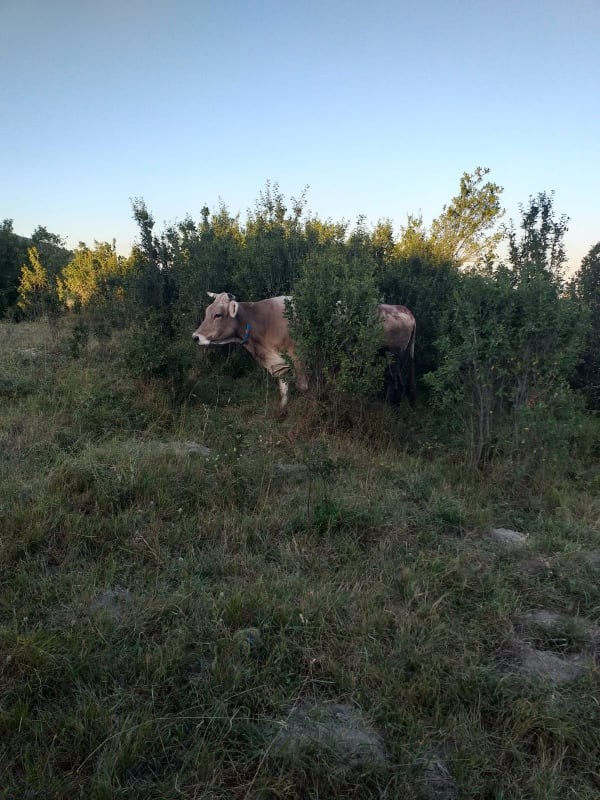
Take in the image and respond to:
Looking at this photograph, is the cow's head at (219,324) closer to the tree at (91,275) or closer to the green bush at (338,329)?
the green bush at (338,329)

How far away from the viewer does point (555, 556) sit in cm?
375

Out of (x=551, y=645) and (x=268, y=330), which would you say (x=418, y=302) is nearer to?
(x=268, y=330)

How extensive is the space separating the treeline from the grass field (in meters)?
0.96

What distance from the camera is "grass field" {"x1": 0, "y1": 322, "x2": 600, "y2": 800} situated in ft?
6.77

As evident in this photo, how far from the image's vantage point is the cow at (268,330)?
8.09 metres

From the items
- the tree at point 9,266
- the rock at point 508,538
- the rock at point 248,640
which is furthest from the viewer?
the tree at point 9,266

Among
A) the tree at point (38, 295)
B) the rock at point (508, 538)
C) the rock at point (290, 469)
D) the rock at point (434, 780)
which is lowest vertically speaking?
the rock at point (434, 780)

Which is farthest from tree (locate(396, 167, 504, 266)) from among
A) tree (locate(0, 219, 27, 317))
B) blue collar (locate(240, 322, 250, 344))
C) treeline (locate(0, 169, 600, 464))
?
tree (locate(0, 219, 27, 317))

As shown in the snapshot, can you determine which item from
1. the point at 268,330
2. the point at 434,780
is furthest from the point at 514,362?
the point at 434,780

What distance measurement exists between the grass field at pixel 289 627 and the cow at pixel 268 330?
9.79 feet

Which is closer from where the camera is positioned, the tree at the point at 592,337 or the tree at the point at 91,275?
the tree at the point at 592,337

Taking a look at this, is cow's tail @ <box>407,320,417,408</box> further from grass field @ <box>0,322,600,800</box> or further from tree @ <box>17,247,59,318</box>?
tree @ <box>17,247,59,318</box>

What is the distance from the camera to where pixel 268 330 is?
8.34 meters

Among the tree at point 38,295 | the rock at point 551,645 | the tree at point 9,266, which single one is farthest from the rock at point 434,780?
the tree at point 9,266
